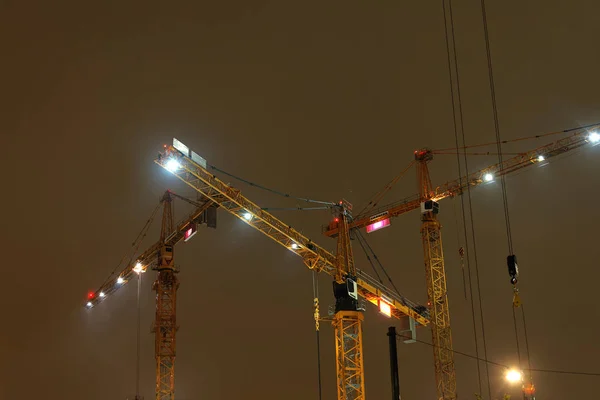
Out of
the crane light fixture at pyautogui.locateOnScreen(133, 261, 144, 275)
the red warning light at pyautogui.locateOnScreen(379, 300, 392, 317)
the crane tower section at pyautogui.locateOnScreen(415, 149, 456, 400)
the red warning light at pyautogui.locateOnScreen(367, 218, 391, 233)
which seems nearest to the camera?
the red warning light at pyautogui.locateOnScreen(379, 300, 392, 317)

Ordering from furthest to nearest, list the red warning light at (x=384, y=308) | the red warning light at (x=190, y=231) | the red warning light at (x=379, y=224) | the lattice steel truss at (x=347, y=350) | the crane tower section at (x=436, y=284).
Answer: the red warning light at (x=379, y=224)
the red warning light at (x=190, y=231)
the crane tower section at (x=436, y=284)
the red warning light at (x=384, y=308)
the lattice steel truss at (x=347, y=350)

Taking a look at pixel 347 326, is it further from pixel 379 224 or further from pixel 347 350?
pixel 379 224

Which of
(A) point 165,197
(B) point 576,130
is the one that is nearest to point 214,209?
(A) point 165,197

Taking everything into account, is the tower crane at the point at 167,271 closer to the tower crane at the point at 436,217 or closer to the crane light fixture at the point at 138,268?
the crane light fixture at the point at 138,268

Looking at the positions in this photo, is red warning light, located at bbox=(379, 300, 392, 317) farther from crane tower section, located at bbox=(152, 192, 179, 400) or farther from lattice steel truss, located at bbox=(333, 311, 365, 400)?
crane tower section, located at bbox=(152, 192, 179, 400)

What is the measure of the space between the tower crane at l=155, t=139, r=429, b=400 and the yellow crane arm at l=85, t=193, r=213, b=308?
551 inches

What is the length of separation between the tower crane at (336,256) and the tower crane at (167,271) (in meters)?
14.2

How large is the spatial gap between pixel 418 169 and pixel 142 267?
3106 centimetres

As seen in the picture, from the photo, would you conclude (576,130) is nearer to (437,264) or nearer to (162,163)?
(437,264)

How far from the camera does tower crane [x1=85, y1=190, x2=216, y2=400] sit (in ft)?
201

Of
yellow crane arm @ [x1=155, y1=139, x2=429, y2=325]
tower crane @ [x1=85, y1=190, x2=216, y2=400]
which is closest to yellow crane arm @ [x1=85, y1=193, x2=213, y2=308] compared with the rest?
tower crane @ [x1=85, y1=190, x2=216, y2=400]

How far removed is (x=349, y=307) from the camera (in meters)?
43.3

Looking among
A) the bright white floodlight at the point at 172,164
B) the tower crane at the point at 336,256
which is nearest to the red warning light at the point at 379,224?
the tower crane at the point at 336,256

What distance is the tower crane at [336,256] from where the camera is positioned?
→ 4375cm
